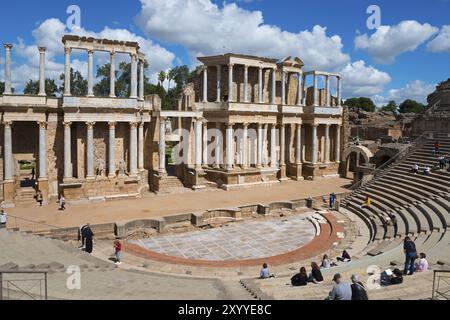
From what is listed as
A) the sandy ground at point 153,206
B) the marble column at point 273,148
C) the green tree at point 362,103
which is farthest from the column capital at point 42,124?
the green tree at point 362,103

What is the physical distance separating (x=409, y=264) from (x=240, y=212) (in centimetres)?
1275

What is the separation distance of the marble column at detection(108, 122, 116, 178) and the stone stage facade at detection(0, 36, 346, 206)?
0.24 ft

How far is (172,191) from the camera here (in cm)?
3253

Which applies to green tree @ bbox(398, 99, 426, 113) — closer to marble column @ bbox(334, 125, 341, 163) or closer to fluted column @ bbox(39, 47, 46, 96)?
marble column @ bbox(334, 125, 341, 163)

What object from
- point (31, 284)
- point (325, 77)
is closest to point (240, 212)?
point (31, 284)

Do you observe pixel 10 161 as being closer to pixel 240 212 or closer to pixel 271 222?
pixel 240 212

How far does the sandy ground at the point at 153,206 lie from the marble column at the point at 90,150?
8.17ft

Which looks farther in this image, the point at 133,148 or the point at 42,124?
the point at 133,148

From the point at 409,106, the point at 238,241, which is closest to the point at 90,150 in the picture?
the point at 238,241

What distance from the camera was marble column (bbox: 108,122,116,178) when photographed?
29734mm

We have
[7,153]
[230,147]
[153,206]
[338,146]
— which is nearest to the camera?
[7,153]

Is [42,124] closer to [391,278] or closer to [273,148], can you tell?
[273,148]

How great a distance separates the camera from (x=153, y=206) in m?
27.3

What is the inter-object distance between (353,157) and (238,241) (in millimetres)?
27685
